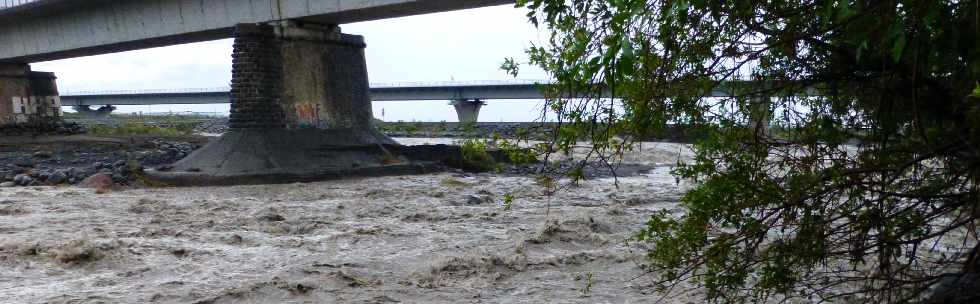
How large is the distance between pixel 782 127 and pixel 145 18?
23970 mm

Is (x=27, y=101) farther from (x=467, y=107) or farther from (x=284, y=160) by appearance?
(x=467, y=107)

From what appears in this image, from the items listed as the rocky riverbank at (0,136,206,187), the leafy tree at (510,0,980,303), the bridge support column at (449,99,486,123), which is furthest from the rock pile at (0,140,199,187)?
the bridge support column at (449,99,486,123)

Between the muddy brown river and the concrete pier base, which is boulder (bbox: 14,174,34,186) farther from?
the concrete pier base

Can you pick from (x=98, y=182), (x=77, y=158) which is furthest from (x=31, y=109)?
(x=98, y=182)

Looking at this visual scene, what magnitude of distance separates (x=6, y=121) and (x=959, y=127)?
37.4 meters

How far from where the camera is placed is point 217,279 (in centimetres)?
891

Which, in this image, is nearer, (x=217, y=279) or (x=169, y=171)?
(x=217, y=279)

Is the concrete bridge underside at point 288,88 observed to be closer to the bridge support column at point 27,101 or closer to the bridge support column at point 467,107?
the bridge support column at point 27,101

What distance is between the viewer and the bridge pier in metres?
20.0

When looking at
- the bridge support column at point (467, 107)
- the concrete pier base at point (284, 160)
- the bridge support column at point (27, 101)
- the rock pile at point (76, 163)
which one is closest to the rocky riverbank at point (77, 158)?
the rock pile at point (76, 163)

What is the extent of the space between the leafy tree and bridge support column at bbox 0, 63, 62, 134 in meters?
35.1

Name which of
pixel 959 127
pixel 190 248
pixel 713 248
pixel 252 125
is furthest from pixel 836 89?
pixel 252 125

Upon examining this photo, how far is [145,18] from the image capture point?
2536 cm

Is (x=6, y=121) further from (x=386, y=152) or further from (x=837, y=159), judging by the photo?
(x=837, y=159)
